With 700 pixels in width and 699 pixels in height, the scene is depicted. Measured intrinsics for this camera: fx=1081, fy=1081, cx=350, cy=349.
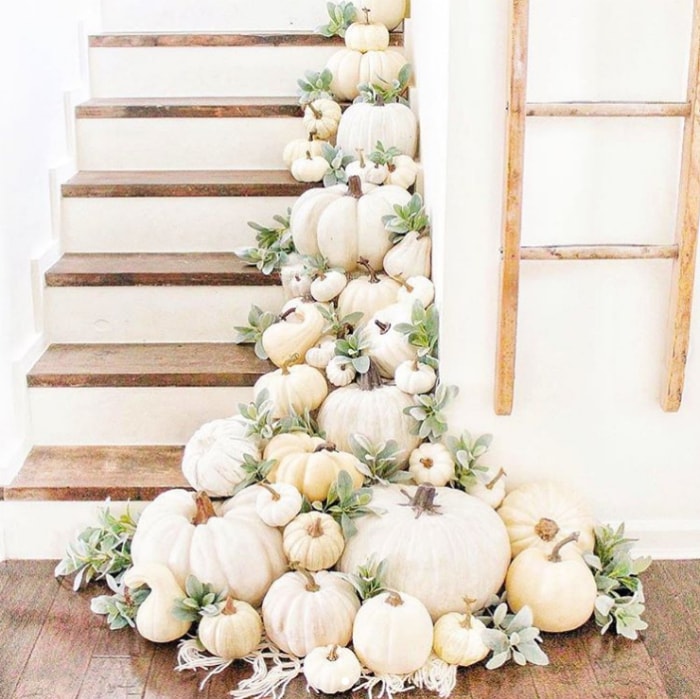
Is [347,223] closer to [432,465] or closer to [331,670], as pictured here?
[432,465]

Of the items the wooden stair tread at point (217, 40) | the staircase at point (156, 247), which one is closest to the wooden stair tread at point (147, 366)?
the staircase at point (156, 247)

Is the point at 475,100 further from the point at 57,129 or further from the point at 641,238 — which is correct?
the point at 57,129

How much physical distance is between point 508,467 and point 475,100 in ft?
3.06

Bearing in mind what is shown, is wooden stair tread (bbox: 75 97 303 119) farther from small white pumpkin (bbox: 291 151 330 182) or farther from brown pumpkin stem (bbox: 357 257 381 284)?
brown pumpkin stem (bbox: 357 257 381 284)

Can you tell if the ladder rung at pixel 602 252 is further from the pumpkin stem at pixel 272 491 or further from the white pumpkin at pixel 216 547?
the white pumpkin at pixel 216 547

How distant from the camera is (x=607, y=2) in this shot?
2469 millimetres

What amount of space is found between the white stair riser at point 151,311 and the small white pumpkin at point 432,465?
72cm

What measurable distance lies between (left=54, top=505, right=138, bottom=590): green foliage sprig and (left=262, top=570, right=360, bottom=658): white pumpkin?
18.5 inches

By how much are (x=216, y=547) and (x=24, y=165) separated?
1.32 meters

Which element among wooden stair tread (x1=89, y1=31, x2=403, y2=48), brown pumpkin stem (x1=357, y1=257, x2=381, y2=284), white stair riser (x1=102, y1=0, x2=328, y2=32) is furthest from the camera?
white stair riser (x1=102, y1=0, x2=328, y2=32)

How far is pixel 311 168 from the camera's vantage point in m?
3.30

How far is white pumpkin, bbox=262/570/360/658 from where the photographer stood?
2.33m

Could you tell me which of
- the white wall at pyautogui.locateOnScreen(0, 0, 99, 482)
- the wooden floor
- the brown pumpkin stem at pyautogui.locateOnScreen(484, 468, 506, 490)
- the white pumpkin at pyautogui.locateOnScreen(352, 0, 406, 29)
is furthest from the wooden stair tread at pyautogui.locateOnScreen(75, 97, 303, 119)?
the wooden floor

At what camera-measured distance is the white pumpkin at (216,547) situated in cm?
244
